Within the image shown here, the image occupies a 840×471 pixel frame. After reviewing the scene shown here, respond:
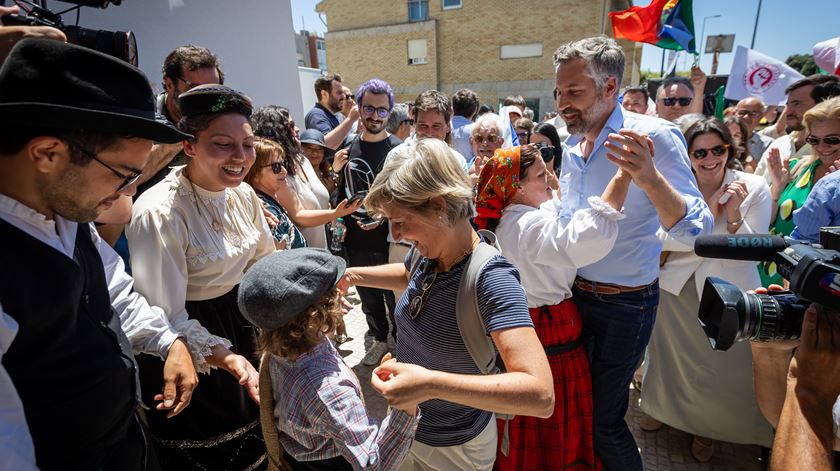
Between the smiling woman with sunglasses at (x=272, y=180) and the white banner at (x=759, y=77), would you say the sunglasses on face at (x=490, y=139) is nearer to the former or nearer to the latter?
the smiling woman with sunglasses at (x=272, y=180)

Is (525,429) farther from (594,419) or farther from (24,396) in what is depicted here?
(24,396)

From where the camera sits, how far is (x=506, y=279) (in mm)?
1391

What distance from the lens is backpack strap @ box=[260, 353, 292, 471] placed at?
1499 mm

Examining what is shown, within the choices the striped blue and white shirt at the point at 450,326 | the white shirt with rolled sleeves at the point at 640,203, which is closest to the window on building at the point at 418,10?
the white shirt with rolled sleeves at the point at 640,203

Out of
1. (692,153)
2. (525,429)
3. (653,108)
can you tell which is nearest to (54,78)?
(525,429)

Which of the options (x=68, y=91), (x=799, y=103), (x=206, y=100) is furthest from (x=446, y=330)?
(x=799, y=103)

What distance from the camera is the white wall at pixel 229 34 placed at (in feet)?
16.1

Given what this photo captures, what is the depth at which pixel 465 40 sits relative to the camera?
923 inches

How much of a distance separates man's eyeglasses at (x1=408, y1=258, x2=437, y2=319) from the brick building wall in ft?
72.3

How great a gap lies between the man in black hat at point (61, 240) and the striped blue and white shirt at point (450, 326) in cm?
101

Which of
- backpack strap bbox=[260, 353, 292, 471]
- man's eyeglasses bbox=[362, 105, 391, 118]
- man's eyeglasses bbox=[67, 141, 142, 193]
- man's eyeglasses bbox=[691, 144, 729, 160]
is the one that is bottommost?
backpack strap bbox=[260, 353, 292, 471]

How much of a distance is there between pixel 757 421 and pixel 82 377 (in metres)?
3.48

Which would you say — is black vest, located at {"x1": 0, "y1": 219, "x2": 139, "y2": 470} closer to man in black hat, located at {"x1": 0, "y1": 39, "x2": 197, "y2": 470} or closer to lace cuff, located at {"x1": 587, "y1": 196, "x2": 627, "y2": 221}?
man in black hat, located at {"x1": 0, "y1": 39, "x2": 197, "y2": 470}

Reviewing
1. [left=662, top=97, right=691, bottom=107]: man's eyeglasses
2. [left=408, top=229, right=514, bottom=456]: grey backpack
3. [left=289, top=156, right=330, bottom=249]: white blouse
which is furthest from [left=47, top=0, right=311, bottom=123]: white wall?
[left=662, top=97, right=691, bottom=107]: man's eyeglasses
